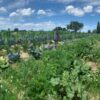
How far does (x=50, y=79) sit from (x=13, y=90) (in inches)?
34.5

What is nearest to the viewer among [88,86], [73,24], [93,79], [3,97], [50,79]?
[3,97]

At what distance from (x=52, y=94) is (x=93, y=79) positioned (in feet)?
5.28

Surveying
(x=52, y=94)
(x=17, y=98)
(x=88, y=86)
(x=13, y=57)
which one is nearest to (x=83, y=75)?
(x=88, y=86)

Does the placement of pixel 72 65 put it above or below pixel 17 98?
above

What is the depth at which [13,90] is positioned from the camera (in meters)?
6.44

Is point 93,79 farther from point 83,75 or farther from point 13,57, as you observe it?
point 13,57

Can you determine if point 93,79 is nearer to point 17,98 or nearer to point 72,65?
point 72,65

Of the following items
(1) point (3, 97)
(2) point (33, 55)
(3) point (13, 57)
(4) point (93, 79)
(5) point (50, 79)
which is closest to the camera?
(1) point (3, 97)

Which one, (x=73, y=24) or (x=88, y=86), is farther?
(x=73, y=24)

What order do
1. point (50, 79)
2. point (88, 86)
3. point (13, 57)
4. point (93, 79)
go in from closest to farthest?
point (50, 79), point (88, 86), point (93, 79), point (13, 57)

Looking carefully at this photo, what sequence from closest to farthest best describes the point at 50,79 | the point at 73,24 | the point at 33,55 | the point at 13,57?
1. the point at 50,79
2. the point at 13,57
3. the point at 33,55
4. the point at 73,24

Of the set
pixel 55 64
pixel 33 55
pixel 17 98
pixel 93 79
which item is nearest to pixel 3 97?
pixel 17 98

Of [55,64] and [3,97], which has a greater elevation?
[55,64]

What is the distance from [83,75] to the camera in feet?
22.2
